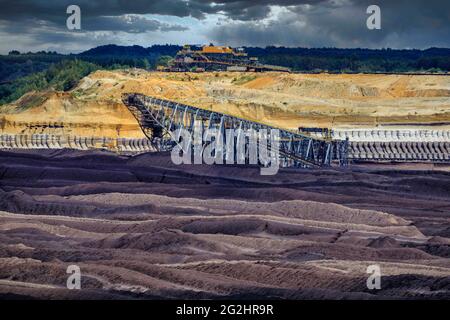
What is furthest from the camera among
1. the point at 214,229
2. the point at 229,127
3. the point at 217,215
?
the point at 229,127

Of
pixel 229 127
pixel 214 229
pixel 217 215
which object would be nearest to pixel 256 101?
pixel 229 127

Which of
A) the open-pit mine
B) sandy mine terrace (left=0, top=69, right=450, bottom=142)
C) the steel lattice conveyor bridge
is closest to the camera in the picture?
the open-pit mine

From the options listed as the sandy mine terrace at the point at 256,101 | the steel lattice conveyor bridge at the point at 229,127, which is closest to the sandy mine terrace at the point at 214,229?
the steel lattice conveyor bridge at the point at 229,127

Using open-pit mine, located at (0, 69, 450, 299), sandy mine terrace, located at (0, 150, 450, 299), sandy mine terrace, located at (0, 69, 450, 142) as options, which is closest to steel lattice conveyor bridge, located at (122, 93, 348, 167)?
open-pit mine, located at (0, 69, 450, 299)

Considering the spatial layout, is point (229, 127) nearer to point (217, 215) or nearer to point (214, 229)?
point (217, 215)

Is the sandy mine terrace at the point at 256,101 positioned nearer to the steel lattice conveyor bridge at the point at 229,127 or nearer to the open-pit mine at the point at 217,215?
the open-pit mine at the point at 217,215

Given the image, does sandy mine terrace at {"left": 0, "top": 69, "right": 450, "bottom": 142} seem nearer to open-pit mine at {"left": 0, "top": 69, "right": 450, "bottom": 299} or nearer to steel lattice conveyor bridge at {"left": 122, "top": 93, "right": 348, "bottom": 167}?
open-pit mine at {"left": 0, "top": 69, "right": 450, "bottom": 299}
